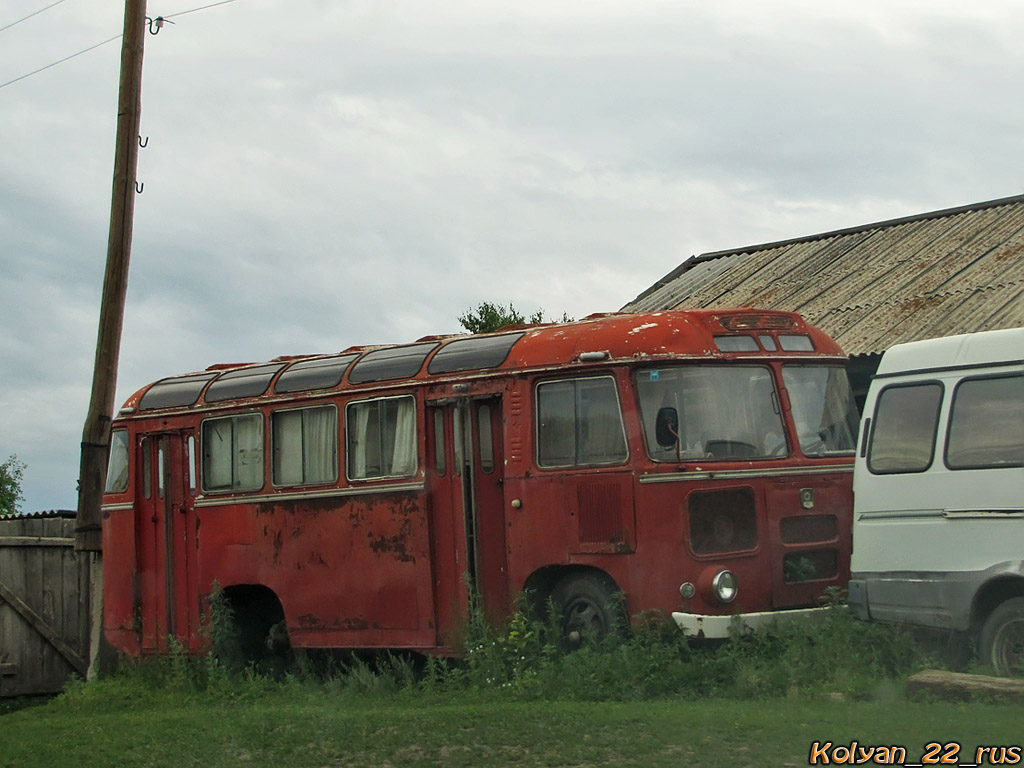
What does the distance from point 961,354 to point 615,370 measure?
2.76m

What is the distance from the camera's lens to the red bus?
432 inches

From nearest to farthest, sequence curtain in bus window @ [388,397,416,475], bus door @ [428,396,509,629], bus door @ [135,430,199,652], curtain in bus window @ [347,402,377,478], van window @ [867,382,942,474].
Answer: van window @ [867,382,942,474] < bus door @ [428,396,509,629] < curtain in bus window @ [388,397,416,475] < curtain in bus window @ [347,402,377,478] < bus door @ [135,430,199,652]

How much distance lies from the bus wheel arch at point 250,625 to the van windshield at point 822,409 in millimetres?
5711

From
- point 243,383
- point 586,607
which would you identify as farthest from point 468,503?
point 243,383

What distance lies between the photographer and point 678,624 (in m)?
10.6

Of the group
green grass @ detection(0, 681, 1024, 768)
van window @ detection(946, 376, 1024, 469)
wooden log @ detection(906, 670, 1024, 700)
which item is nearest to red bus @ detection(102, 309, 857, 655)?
green grass @ detection(0, 681, 1024, 768)

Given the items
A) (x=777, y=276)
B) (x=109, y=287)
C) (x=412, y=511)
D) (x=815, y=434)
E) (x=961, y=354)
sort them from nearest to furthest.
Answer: (x=961, y=354) → (x=815, y=434) → (x=412, y=511) → (x=109, y=287) → (x=777, y=276)

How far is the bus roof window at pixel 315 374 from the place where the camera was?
13555mm

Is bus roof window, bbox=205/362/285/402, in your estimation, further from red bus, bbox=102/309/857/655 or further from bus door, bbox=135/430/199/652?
bus door, bbox=135/430/199/652

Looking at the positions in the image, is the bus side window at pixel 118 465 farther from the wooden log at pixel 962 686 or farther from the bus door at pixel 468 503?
the wooden log at pixel 962 686

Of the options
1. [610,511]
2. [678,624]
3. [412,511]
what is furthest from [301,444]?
[678,624]

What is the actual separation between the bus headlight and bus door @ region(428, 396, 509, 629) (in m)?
2.04

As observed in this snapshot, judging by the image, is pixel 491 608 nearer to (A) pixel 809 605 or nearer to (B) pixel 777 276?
(A) pixel 809 605

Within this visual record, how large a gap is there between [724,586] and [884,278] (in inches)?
408
